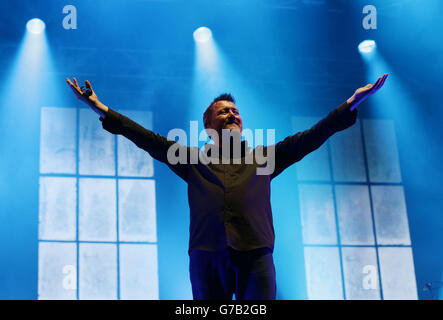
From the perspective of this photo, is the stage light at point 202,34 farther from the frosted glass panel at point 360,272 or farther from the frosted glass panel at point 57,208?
the frosted glass panel at point 360,272

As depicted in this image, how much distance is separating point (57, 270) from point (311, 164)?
2814 millimetres

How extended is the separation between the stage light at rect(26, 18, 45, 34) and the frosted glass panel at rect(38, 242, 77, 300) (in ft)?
6.76

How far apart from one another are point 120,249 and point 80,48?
80.4 inches

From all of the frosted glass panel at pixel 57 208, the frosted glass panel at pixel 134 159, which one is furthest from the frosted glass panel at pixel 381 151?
the frosted glass panel at pixel 57 208

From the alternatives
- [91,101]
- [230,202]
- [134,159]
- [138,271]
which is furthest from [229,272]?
[134,159]

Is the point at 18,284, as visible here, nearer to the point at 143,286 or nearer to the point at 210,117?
the point at 143,286

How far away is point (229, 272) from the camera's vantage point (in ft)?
5.86

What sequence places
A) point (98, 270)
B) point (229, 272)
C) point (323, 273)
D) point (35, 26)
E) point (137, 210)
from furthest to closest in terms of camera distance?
point (323, 273)
point (137, 210)
point (35, 26)
point (98, 270)
point (229, 272)

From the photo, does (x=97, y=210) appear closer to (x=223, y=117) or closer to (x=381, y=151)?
(x=381, y=151)

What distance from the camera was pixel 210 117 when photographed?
2.18m

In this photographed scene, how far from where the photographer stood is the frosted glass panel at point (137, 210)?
211 inches

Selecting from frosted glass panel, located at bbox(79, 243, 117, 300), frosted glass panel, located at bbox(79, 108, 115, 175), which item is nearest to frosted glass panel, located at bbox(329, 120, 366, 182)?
frosted glass panel, located at bbox(79, 108, 115, 175)
